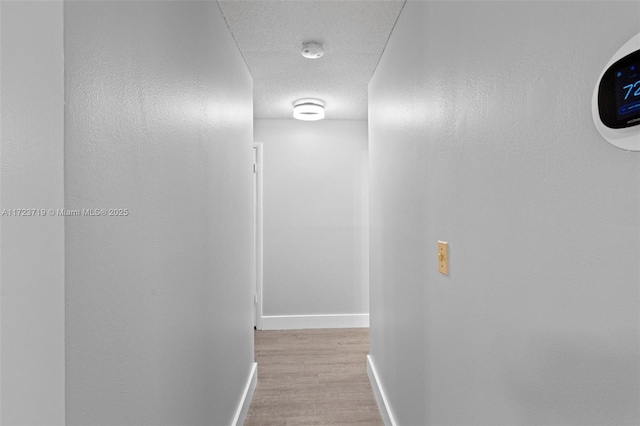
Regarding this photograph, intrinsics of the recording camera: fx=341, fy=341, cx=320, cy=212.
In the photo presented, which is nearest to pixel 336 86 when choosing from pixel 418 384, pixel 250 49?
pixel 250 49

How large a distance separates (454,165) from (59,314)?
3.59 ft

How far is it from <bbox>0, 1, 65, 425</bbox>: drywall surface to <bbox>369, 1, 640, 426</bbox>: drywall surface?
0.95m

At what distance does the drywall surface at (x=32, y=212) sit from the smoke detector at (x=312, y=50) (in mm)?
1597

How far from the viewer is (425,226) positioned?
1.36 meters

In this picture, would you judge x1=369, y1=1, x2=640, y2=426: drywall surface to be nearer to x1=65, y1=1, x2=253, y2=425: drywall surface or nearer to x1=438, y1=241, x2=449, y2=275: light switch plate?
x1=438, y1=241, x2=449, y2=275: light switch plate

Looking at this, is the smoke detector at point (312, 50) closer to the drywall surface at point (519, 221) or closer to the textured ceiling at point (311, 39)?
the textured ceiling at point (311, 39)

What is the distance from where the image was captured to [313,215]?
3.73 meters

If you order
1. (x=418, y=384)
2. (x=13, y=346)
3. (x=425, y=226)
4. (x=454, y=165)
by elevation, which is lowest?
(x=418, y=384)

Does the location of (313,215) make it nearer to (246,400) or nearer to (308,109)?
(308,109)

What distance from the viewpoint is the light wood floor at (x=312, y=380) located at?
214 cm

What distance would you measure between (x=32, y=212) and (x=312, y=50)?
1.81 metres

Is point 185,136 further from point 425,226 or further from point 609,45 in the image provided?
point 609,45

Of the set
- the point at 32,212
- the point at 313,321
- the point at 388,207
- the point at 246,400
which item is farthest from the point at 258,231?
the point at 32,212

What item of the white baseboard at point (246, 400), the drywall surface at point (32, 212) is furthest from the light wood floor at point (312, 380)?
the drywall surface at point (32, 212)
